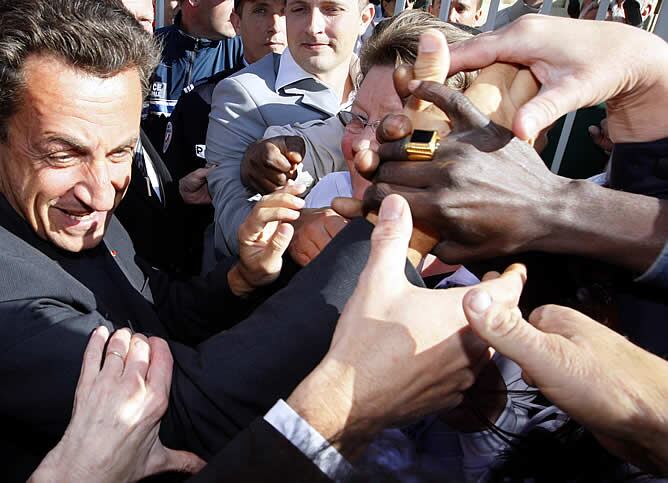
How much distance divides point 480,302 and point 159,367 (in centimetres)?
66

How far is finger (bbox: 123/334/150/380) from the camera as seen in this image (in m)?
1.16

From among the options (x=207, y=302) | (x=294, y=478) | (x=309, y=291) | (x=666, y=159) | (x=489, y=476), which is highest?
(x=666, y=159)

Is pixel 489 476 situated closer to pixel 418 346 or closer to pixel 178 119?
pixel 418 346

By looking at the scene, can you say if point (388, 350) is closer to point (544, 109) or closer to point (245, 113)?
point (544, 109)

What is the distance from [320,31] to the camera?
2611 millimetres

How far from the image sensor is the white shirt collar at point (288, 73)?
2.63 meters

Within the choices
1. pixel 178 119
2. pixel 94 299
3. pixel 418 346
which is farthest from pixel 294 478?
pixel 178 119

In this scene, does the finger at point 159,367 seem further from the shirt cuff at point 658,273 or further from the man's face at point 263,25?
the man's face at point 263,25

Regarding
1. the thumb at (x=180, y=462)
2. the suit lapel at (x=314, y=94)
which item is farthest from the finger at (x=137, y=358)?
the suit lapel at (x=314, y=94)

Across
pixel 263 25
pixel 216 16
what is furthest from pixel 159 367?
pixel 216 16

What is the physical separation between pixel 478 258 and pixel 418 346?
0.98 ft

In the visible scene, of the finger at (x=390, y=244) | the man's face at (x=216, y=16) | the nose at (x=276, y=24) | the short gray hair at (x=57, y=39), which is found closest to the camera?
the finger at (x=390, y=244)

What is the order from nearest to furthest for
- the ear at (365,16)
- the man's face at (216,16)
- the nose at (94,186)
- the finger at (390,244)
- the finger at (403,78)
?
the finger at (390,244) < the finger at (403,78) < the nose at (94,186) < the ear at (365,16) < the man's face at (216,16)

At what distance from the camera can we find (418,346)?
983mm
